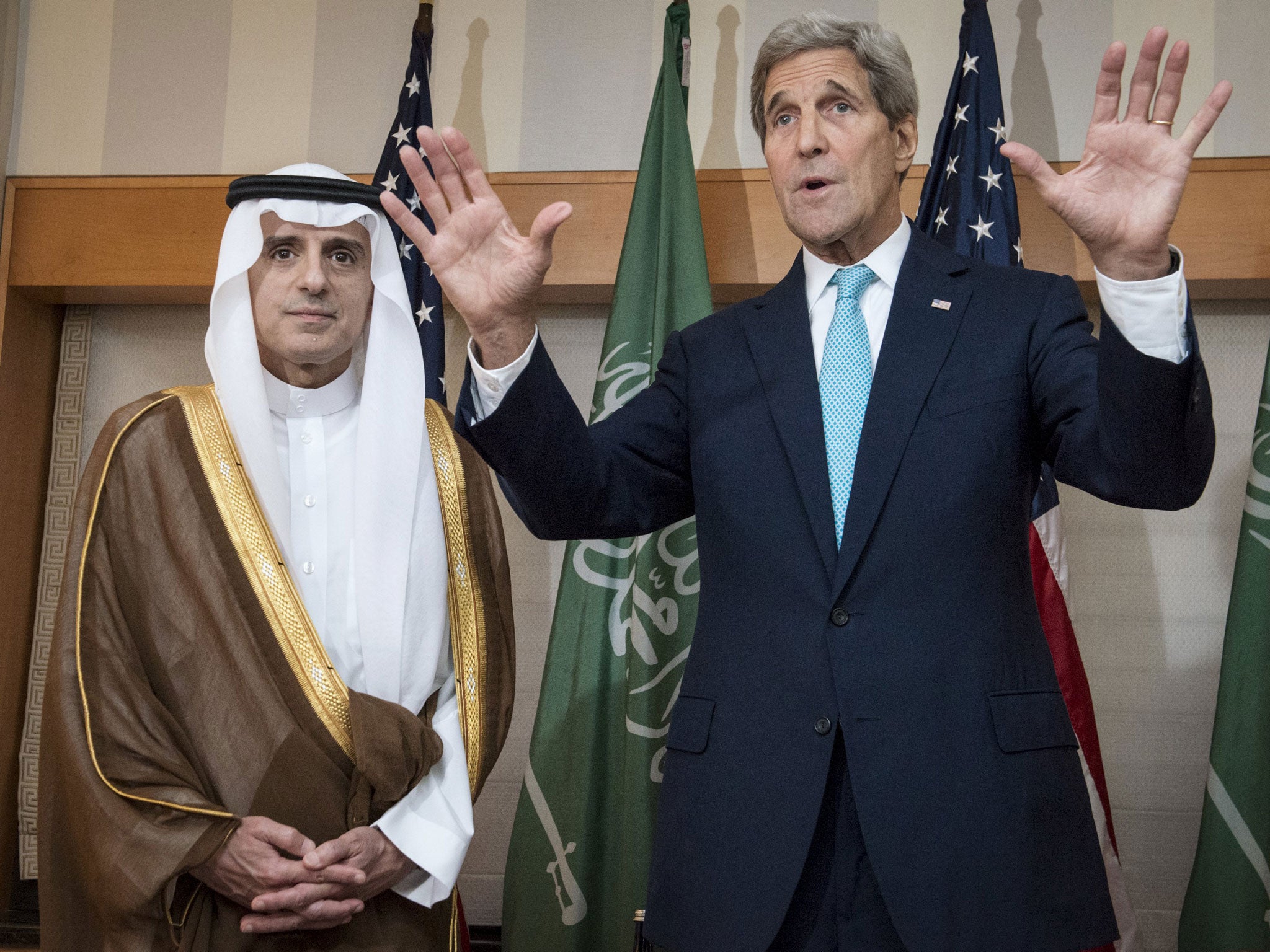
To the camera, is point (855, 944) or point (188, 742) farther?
point (188, 742)

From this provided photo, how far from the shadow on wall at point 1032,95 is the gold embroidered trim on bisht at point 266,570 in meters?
2.36

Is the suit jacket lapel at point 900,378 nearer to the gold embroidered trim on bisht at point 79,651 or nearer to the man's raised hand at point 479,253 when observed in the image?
the man's raised hand at point 479,253

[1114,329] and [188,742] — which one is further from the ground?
[1114,329]

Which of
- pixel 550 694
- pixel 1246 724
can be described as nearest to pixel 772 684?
pixel 550 694

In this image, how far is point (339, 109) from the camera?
365 centimetres

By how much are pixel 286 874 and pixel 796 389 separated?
111cm

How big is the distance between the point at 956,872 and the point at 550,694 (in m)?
1.81

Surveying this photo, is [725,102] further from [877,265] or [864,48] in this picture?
[877,265]

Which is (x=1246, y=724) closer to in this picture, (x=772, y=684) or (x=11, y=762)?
(x=772, y=684)

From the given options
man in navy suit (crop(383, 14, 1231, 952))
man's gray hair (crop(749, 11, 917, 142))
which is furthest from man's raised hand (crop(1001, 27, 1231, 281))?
man's gray hair (crop(749, 11, 917, 142))

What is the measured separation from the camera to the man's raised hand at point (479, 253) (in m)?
1.39

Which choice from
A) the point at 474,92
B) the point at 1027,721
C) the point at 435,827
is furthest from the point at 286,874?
the point at 474,92

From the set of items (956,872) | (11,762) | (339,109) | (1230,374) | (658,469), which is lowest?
(11,762)

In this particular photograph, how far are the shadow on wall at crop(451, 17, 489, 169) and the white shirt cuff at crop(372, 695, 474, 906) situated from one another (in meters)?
2.08
